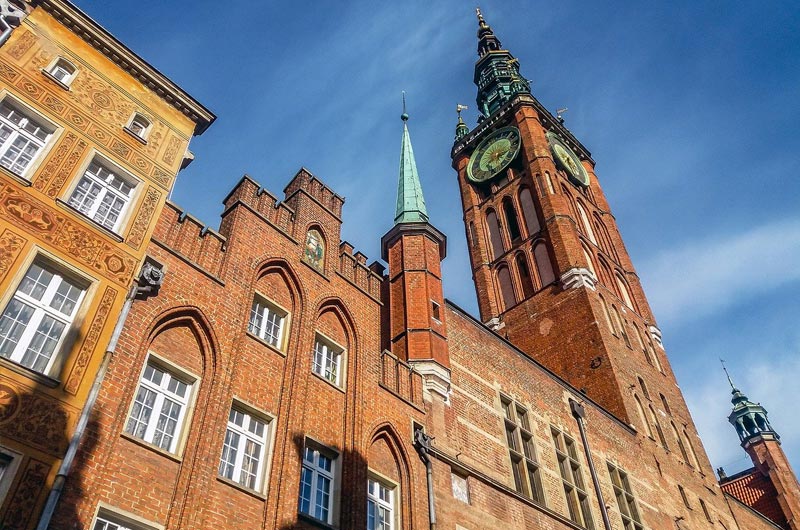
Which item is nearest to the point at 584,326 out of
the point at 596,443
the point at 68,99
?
the point at 596,443

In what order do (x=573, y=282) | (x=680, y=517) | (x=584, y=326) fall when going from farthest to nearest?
(x=573, y=282)
(x=584, y=326)
(x=680, y=517)

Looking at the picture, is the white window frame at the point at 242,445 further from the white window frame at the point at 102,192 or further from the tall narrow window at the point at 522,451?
the tall narrow window at the point at 522,451

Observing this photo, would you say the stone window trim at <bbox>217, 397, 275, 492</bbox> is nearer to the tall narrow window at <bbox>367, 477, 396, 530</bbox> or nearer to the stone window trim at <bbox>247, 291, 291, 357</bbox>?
the stone window trim at <bbox>247, 291, 291, 357</bbox>

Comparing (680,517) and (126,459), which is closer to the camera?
(126,459)

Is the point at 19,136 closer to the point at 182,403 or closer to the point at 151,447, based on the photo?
the point at 182,403

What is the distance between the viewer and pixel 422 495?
1251cm

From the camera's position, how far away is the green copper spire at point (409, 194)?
18.5 metres

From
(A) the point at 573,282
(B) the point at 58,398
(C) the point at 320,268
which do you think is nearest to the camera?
(B) the point at 58,398

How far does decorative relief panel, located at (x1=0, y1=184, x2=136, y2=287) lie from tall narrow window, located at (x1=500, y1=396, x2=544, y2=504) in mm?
10030

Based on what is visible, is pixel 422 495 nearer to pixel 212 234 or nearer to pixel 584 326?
pixel 212 234

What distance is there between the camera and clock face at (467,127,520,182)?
127 feet

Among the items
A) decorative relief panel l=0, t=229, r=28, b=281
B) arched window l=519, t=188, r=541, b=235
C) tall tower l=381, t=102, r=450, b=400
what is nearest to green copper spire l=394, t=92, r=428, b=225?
tall tower l=381, t=102, r=450, b=400

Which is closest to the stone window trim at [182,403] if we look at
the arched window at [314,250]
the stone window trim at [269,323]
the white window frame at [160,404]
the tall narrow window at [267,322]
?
the white window frame at [160,404]

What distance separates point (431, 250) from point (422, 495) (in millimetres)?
7195
